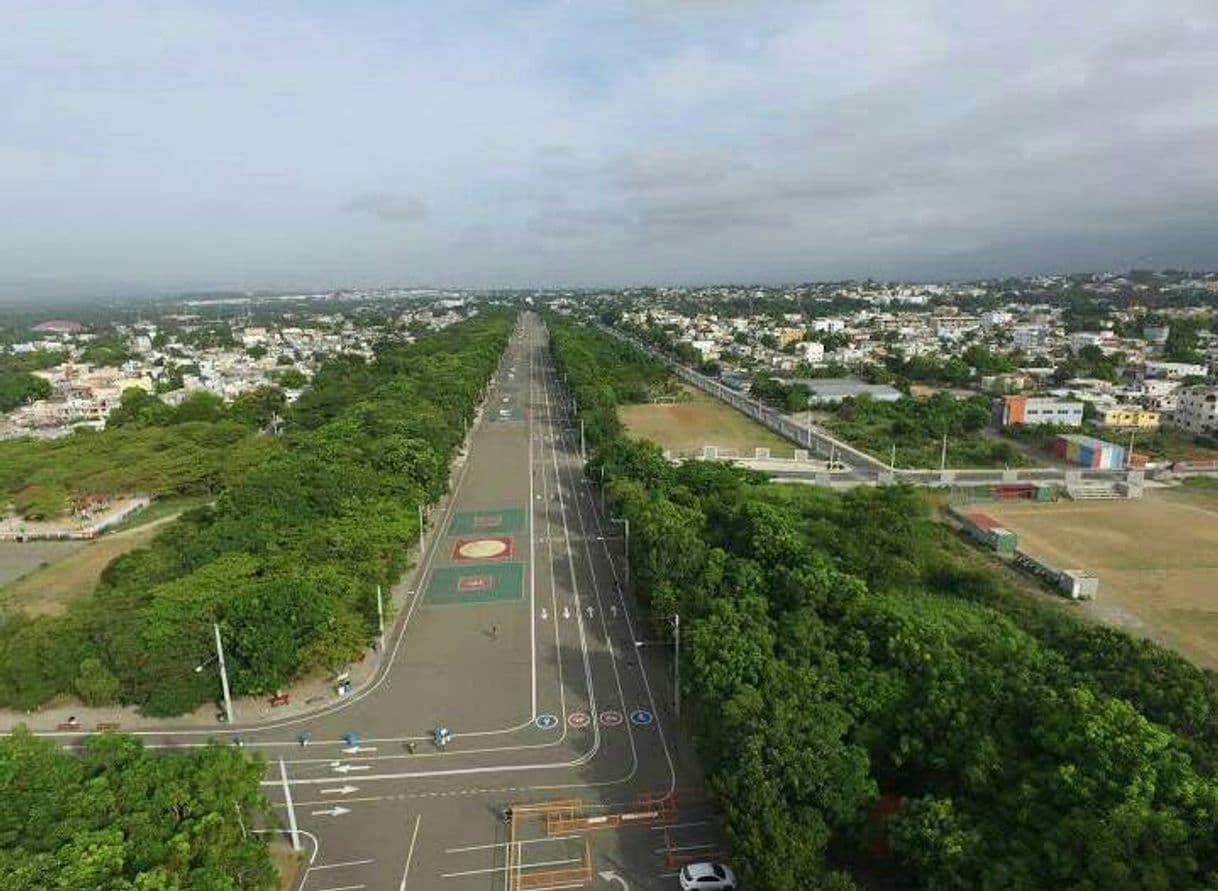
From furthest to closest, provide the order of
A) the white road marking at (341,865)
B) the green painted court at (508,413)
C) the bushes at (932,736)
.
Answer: the green painted court at (508,413)
the white road marking at (341,865)
the bushes at (932,736)

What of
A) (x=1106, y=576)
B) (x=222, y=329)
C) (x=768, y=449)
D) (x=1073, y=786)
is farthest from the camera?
(x=222, y=329)

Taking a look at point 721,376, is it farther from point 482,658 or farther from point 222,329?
point 222,329

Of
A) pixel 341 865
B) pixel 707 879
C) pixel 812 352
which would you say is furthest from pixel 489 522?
pixel 812 352

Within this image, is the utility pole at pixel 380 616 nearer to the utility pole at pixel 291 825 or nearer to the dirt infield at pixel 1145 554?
the utility pole at pixel 291 825

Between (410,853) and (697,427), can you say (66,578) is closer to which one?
(410,853)

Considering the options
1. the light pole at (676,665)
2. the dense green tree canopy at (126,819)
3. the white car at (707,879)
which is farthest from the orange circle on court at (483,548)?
the white car at (707,879)

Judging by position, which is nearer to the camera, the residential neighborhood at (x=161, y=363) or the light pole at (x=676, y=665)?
the light pole at (x=676, y=665)

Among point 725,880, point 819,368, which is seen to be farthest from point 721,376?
point 725,880
